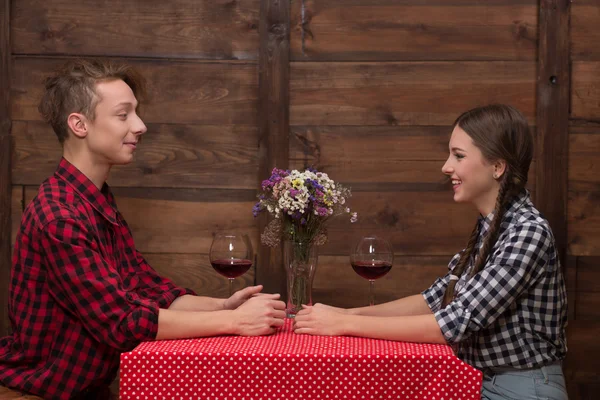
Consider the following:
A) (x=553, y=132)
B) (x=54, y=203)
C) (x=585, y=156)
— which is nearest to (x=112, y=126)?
(x=54, y=203)

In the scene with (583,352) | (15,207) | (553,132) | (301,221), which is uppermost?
(553,132)

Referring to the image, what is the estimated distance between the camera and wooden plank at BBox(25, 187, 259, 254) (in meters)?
2.91

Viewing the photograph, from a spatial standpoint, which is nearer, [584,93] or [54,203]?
[54,203]

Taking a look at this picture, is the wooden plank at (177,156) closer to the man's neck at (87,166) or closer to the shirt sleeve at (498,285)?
the man's neck at (87,166)

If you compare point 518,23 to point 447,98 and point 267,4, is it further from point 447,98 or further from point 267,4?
point 267,4

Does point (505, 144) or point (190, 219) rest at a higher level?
point (505, 144)

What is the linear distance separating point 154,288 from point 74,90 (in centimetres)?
63

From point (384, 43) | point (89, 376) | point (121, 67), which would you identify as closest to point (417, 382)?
point (89, 376)

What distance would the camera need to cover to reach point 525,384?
5.97 ft

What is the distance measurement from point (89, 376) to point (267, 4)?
1.65m

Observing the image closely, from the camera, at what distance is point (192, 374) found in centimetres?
156

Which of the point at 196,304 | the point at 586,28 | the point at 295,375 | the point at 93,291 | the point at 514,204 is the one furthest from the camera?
the point at 586,28

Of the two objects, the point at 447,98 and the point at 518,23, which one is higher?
the point at 518,23

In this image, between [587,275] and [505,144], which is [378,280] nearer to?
[587,275]
